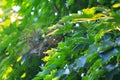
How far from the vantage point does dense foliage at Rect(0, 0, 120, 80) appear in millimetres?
1373

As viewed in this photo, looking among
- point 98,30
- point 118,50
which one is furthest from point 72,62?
point 118,50

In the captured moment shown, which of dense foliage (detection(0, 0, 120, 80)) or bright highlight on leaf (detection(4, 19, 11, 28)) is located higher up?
bright highlight on leaf (detection(4, 19, 11, 28))

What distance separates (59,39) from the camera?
2.33m

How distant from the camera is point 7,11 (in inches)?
99.4

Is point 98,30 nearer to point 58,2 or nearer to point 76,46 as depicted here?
point 76,46

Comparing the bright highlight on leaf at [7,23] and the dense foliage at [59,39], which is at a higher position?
the bright highlight on leaf at [7,23]

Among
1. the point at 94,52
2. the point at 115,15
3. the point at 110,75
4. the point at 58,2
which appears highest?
the point at 58,2

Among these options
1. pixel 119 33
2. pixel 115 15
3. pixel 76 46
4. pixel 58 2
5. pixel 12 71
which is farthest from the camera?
pixel 12 71

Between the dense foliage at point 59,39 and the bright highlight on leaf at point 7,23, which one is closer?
the dense foliage at point 59,39

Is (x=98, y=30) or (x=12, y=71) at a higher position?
(x=98, y=30)

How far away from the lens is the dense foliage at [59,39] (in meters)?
1.37

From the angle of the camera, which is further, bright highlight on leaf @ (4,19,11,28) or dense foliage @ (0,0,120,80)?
bright highlight on leaf @ (4,19,11,28)

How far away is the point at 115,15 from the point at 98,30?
21cm

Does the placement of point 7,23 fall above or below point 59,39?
above
